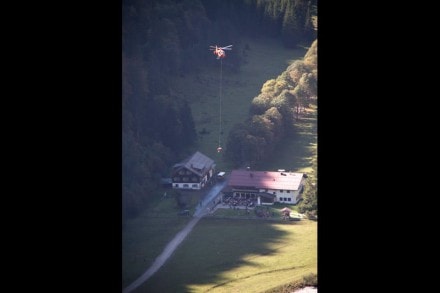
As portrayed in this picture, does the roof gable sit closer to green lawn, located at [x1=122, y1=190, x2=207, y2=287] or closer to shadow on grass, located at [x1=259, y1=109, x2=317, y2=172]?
green lawn, located at [x1=122, y1=190, x2=207, y2=287]

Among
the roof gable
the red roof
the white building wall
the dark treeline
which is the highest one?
the dark treeline

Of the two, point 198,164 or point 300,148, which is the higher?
point 300,148

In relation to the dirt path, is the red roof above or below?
above

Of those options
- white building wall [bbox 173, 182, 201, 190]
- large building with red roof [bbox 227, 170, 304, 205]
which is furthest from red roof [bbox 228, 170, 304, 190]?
white building wall [bbox 173, 182, 201, 190]

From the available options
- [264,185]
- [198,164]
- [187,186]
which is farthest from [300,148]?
[187,186]

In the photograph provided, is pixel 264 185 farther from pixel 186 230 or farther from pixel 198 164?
pixel 186 230
